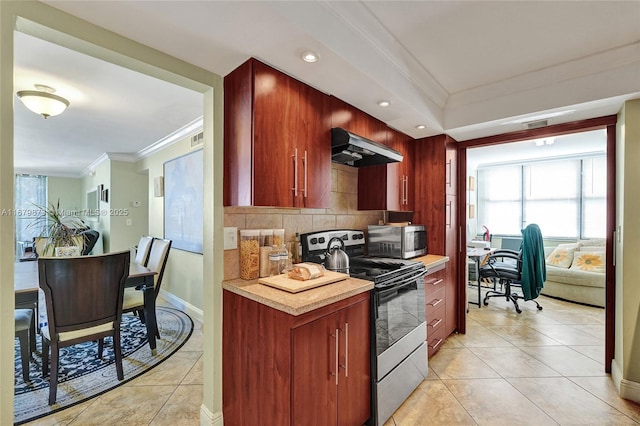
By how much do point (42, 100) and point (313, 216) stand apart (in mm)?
2554

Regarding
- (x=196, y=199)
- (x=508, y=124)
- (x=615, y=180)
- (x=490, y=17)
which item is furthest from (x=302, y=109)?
(x=615, y=180)

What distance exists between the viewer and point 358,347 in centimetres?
162

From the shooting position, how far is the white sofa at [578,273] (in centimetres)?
401

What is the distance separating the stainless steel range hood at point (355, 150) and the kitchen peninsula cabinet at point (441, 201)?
688 millimetres

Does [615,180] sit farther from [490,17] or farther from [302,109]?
[302,109]

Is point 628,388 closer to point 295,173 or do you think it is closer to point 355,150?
point 355,150

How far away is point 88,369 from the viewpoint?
7.80 ft

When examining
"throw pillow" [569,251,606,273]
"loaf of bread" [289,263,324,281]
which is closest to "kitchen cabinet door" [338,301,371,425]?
"loaf of bread" [289,263,324,281]

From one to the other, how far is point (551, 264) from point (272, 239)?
203 inches

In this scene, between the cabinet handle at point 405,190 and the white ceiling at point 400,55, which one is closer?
the white ceiling at point 400,55

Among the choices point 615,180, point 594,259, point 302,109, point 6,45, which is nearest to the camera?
point 6,45

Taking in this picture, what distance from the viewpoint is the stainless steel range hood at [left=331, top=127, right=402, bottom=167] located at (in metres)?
1.95

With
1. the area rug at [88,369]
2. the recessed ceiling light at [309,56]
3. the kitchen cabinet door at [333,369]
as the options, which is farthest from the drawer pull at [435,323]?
the area rug at [88,369]

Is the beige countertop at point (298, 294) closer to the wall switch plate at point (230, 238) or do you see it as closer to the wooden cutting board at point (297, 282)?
the wooden cutting board at point (297, 282)
